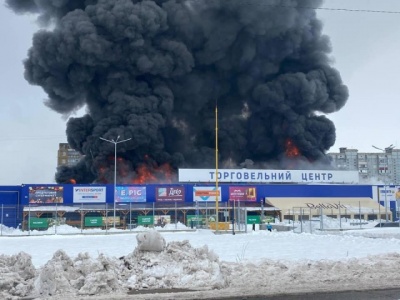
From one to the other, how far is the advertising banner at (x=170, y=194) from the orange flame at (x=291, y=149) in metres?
22.8

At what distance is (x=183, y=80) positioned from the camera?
67125mm

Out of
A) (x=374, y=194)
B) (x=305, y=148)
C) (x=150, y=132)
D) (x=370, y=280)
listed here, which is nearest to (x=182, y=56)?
(x=150, y=132)

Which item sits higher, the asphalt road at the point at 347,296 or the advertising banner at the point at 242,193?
the advertising banner at the point at 242,193

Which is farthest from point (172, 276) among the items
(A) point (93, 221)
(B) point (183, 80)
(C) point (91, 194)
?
(B) point (183, 80)

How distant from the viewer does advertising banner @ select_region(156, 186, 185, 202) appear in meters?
52.6

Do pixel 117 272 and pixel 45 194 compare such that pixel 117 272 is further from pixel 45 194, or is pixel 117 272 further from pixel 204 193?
pixel 204 193

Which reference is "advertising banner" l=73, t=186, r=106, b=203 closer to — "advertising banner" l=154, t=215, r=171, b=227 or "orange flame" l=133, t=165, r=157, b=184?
"advertising banner" l=154, t=215, r=171, b=227

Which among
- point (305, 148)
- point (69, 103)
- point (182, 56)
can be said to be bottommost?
point (305, 148)

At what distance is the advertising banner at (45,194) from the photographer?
4947 cm

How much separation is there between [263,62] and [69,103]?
26514mm

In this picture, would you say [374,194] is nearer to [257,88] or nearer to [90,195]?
[257,88]

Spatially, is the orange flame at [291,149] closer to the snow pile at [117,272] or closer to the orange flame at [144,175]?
the orange flame at [144,175]

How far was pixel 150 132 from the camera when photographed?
59438 millimetres

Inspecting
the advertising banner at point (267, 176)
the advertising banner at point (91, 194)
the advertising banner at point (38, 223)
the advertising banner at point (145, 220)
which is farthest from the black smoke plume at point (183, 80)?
the advertising banner at point (38, 223)
